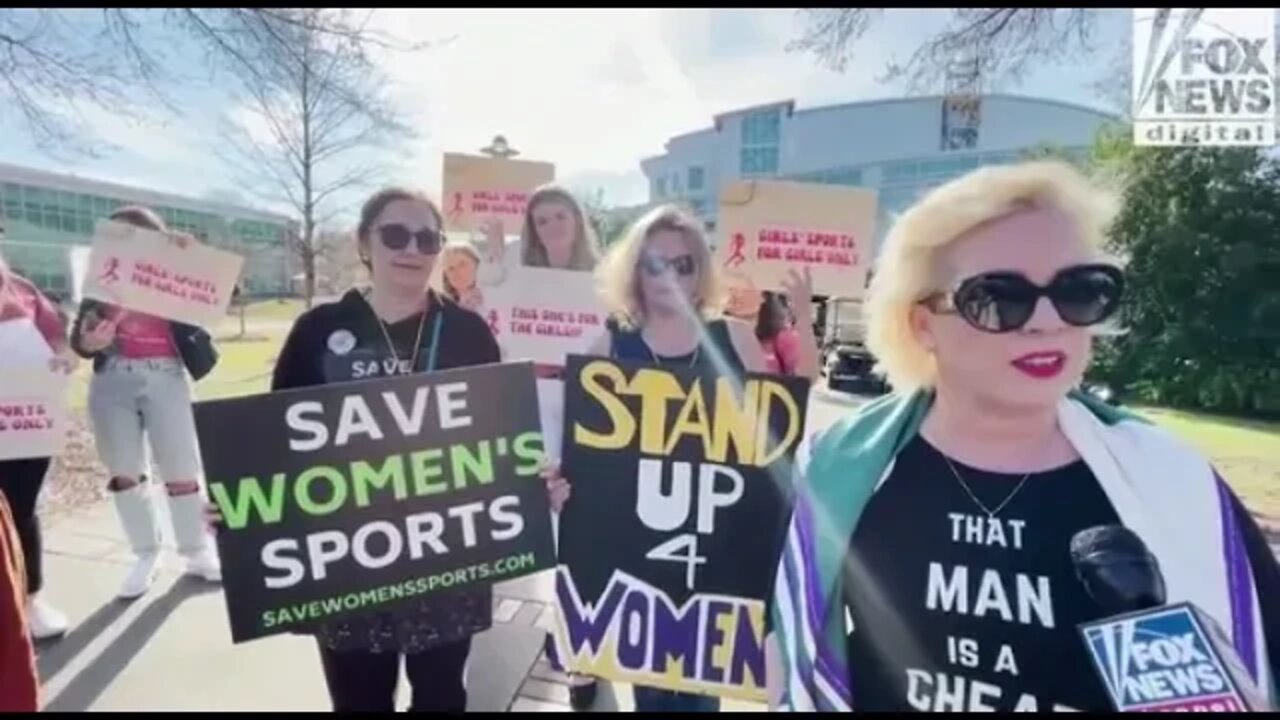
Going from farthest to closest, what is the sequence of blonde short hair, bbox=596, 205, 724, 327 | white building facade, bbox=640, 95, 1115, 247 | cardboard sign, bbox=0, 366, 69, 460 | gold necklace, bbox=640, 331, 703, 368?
white building facade, bbox=640, 95, 1115, 247 < cardboard sign, bbox=0, 366, 69, 460 < blonde short hair, bbox=596, 205, 724, 327 < gold necklace, bbox=640, 331, 703, 368

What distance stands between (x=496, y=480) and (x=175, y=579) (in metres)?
2.64

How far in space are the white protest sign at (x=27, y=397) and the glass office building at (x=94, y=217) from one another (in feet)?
3.53

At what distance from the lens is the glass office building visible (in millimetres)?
7516

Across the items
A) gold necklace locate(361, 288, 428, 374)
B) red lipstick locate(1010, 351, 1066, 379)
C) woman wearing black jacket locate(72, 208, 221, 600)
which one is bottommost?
woman wearing black jacket locate(72, 208, 221, 600)

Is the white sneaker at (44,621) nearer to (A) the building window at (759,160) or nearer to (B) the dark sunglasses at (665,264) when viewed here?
(B) the dark sunglasses at (665,264)

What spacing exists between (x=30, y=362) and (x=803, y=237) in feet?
8.47

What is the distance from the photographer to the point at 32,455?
2404 mm

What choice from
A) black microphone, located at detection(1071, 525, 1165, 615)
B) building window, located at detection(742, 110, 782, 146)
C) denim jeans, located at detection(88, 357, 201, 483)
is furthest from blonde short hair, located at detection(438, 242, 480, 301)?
building window, located at detection(742, 110, 782, 146)

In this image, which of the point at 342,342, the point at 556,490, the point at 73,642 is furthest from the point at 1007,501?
the point at 73,642

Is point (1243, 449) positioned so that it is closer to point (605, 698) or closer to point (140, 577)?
point (605, 698)

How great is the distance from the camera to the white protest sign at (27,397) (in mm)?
2352

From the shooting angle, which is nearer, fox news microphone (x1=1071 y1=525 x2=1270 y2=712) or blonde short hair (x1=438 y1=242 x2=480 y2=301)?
fox news microphone (x1=1071 y1=525 x2=1270 y2=712)

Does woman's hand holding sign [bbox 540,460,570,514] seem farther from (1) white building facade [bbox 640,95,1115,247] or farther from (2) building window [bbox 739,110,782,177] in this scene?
(2) building window [bbox 739,110,782,177]

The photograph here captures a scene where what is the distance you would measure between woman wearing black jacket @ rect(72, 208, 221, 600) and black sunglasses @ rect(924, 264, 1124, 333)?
3119 mm
